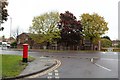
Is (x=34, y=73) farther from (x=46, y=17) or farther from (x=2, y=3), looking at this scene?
(x=46, y=17)

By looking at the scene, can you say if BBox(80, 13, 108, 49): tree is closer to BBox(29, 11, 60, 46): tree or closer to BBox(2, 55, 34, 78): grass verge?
BBox(29, 11, 60, 46): tree

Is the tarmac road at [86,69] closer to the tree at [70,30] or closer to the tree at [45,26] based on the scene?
the tree at [70,30]

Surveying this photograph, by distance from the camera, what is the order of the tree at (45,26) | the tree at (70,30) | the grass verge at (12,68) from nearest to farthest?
the grass verge at (12,68) → the tree at (70,30) → the tree at (45,26)

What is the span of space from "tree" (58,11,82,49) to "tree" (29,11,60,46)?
1492mm

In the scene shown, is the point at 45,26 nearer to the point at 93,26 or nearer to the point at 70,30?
the point at 70,30

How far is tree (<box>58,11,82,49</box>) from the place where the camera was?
73.3 m

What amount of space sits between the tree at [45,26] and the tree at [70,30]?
1.49 metres

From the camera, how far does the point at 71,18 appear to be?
75.1 meters

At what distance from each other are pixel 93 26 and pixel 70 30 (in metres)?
5.81

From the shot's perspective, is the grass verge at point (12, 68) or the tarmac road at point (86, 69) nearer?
the grass verge at point (12, 68)

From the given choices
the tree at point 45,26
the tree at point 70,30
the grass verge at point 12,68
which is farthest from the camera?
the tree at point 45,26

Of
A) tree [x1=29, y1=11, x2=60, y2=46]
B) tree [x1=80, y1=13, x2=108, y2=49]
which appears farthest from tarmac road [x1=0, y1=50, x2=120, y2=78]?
tree [x1=80, y1=13, x2=108, y2=49]

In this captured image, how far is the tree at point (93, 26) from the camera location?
245 feet

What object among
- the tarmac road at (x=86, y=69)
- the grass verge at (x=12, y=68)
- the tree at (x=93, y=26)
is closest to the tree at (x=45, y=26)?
the tree at (x=93, y=26)
